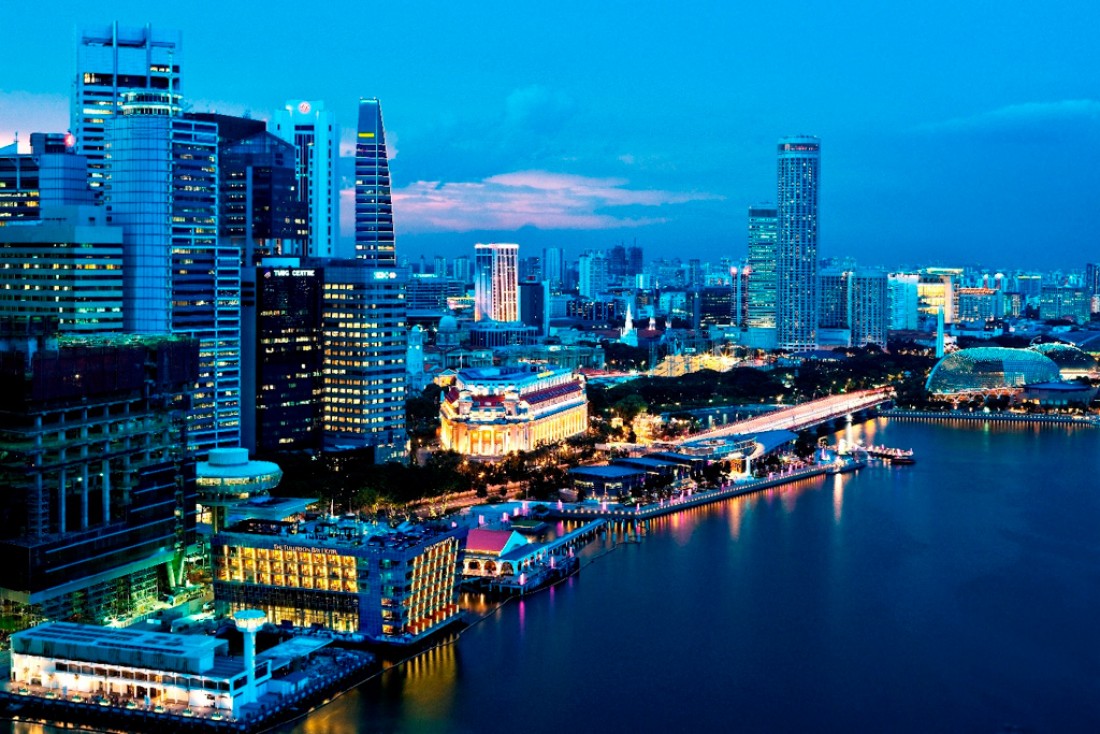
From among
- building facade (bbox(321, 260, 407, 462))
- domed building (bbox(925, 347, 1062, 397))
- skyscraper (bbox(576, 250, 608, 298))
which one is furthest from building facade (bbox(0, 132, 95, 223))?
skyscraper (bbox(576, 250, 608, 298))

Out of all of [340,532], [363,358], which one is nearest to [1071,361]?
[363,358]

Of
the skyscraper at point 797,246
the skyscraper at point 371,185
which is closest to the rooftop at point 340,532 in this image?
the skyscraper at point 371,185

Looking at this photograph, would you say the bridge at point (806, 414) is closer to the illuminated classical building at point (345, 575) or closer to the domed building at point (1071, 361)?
the domed building at point (1071, 361)

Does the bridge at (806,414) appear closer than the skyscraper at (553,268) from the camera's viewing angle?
Yes

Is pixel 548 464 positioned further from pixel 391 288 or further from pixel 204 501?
pixel 204 501

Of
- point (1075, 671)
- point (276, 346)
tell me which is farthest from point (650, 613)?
point (276, 346)

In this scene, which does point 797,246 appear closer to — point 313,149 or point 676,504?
point 313,149
